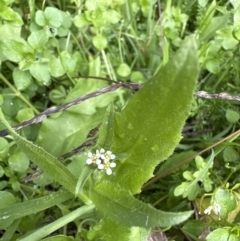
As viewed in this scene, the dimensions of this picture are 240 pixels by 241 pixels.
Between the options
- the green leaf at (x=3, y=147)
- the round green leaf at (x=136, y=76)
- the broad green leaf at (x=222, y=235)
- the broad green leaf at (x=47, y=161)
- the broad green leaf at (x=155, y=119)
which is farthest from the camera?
the round green leaf at (x=136, y=76)

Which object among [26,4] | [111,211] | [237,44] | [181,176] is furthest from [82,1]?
[111,211]

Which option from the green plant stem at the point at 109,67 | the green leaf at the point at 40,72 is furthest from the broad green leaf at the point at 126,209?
the green plant stem at the point at 109,67

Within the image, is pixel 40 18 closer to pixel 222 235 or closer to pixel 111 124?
pixel 111 124

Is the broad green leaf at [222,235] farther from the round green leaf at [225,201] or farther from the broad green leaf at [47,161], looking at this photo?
the broad green leaf at [47,161]

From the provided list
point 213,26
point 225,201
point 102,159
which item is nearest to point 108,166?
point 102,159

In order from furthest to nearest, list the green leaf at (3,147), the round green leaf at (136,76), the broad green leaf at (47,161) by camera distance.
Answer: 1. the round green leaf at (136,76)
2. the green leaf at (3,147)
3. the broad green leaf at (47,161)

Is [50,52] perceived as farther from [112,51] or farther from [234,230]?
[234,230]
